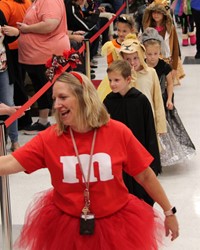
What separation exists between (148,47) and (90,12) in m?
3.52

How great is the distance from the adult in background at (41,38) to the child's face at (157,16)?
1252 millimetres

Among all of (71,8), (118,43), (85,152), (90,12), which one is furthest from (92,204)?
(90,12)

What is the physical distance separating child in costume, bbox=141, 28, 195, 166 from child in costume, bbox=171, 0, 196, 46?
657 cm

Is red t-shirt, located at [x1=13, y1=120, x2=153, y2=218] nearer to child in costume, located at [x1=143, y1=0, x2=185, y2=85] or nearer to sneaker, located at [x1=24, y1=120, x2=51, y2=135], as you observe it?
sneaker, located at [x1=24, y1=120, x2=51, y2=135]

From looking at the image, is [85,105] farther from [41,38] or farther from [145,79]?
[41,38]

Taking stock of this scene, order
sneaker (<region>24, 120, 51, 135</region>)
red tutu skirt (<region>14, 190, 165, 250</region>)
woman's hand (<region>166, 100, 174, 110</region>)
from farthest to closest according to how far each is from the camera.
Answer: sneaker (<region>24, 120, 51, 135</region>)
woman's hand (<region>166, 100, 174, 110</region>)
red tutu skirt (<region>14, 190, 165, 250</region>)

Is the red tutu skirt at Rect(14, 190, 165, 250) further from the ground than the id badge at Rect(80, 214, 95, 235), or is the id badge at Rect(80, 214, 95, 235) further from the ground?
the id badge at Rect(80, 214, 95, 235)

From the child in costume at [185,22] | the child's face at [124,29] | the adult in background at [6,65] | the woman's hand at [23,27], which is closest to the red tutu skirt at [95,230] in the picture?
the adult in background at [6,65]

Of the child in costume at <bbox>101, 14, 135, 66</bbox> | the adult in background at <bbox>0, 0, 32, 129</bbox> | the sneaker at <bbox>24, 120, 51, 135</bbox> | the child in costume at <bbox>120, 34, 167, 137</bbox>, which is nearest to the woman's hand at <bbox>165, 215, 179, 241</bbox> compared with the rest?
the child in costume at <bbox>120, 34, 167, 137</bbox>

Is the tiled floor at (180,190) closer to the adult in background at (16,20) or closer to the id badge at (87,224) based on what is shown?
the adult in background at (16,20)

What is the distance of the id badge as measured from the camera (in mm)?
2912

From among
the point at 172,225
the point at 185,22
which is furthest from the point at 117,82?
the point at 185,22

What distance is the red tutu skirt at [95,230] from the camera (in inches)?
118

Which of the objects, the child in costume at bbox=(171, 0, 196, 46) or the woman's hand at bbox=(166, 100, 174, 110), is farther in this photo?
the child in costume at bbox=(171, 0, 196, 46)
